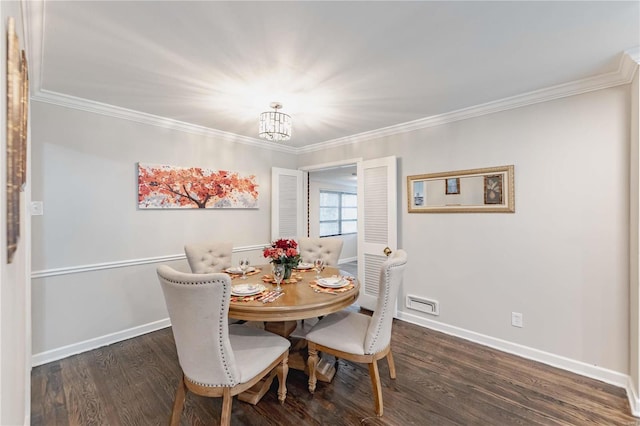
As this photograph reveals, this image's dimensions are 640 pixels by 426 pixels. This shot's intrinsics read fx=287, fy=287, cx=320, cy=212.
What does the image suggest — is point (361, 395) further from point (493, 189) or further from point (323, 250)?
point (493, 189)

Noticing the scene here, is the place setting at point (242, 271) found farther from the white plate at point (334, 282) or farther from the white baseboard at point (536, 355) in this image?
the white baseboard at point (536, 355)

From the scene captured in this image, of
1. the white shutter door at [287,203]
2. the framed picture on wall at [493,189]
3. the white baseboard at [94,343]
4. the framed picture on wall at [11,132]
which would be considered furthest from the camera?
the white shutter door at [287,203]

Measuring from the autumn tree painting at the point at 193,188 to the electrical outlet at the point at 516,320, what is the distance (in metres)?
3.28

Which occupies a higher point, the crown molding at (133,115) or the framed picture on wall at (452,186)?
the crown molding at (133,115)

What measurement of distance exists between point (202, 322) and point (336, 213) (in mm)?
6389

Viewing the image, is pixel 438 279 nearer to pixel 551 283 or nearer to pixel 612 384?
pixel 551 283

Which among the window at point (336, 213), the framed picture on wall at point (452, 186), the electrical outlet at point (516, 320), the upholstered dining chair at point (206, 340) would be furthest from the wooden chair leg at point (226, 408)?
the window at point (336, 213)

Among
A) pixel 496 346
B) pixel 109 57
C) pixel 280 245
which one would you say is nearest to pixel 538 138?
pixel 496 346

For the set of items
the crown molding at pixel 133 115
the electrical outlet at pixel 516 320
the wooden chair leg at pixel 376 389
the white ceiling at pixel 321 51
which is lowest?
the wooden chair leg at pixel 376 389

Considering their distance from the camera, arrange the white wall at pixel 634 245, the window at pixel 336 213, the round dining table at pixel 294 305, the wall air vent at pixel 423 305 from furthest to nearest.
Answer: the window at pixel 336 213
the wall air vent at pixel 423 305
the white wall at pixel 634 245
the round dining table at pixel 294 305

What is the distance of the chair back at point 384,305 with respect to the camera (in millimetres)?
1856

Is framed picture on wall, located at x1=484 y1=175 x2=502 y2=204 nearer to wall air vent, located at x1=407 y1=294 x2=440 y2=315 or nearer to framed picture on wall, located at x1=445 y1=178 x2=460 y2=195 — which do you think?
framed picture on wall, located at x1=445 y1=178 x2=460 y2=195

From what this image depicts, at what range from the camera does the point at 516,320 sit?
2674 millimetres

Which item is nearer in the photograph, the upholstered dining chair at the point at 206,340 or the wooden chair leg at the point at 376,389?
the upholstered dining chair at the point at 206,340
